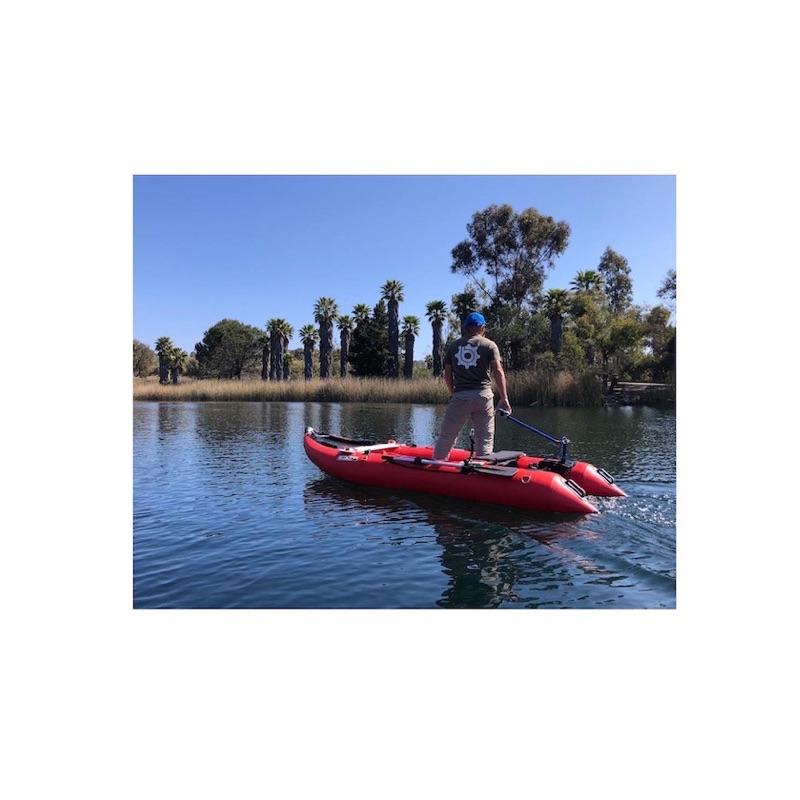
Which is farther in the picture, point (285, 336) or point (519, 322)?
point (285, 336)

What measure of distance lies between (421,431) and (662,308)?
718 inches

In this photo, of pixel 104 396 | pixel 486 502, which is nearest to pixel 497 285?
pixel 486 502

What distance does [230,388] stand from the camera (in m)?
28.6

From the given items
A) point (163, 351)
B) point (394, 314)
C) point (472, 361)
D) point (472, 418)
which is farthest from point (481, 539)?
point (163, 351)

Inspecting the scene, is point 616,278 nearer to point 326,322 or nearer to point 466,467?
point 326,322

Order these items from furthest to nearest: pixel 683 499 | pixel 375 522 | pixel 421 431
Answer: pixel 421 431
pixel 375 522
pixel 683 499

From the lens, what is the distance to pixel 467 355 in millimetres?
6988

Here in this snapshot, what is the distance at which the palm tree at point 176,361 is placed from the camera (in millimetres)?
38969

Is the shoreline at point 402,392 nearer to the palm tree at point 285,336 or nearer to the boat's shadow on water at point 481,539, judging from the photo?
the palm tree at point 285,336

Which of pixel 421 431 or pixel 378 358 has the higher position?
pixel 378 358

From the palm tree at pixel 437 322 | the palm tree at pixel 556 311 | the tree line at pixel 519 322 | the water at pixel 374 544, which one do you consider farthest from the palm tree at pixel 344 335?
the water at pixel 374 544

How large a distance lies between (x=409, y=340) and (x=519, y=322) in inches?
383

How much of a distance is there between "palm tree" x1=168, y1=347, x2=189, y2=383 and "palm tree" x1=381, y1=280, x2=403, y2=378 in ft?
45.7

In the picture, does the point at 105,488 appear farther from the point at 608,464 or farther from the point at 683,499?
the point at 608,464
